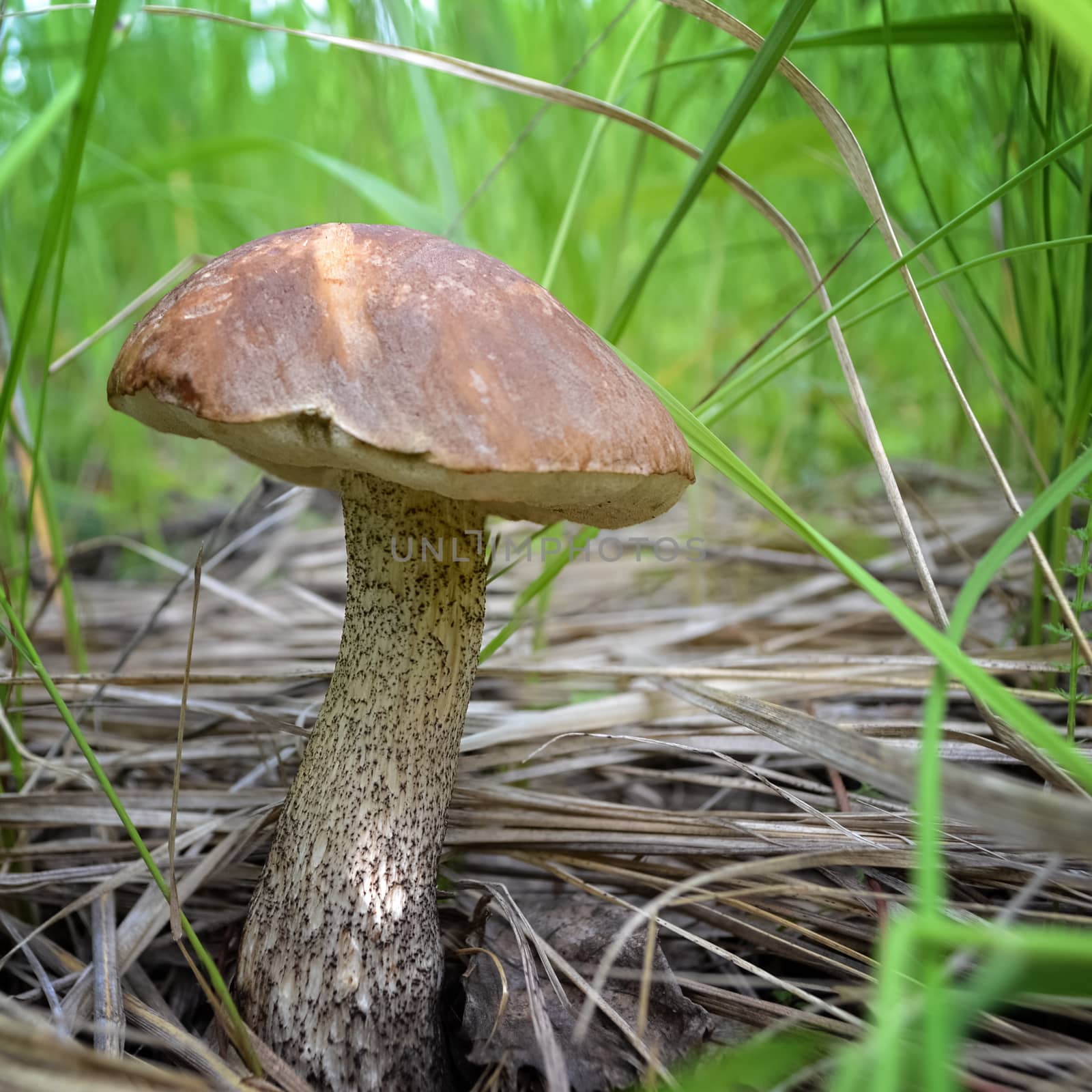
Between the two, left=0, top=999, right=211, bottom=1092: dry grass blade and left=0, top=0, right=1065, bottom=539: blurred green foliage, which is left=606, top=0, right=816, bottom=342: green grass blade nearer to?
left=0, top=0, right=1065, bottom=539: blurred green foliage

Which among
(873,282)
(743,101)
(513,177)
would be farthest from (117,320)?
(513,177)

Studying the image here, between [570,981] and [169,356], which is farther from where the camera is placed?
[570,981]

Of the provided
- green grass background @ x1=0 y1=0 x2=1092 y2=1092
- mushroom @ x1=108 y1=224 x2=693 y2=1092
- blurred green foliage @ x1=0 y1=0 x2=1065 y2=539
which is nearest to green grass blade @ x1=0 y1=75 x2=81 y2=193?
green grass background @ x1=0 y1=0 x2=1092 y2=1092

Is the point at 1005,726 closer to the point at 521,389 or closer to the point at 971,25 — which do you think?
the point at 521,389

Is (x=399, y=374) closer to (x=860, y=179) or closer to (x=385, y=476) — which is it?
(x=385, y=476)

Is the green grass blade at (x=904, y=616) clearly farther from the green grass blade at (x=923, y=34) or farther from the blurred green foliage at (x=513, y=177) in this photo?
the blurred green foliage at (x=513, y=177)

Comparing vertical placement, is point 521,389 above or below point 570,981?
above

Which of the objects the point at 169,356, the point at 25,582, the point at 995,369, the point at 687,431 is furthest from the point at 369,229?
the point at 995,369
